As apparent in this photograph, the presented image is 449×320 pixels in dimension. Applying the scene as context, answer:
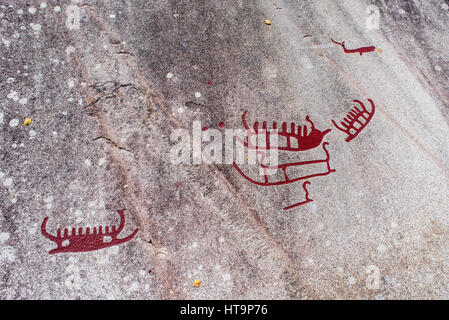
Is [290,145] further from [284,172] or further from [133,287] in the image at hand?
[133,287]

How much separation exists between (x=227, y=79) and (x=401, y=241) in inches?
98.2

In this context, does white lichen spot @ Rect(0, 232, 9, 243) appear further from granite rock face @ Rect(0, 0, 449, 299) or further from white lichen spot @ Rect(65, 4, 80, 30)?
white lichen spot @ Rect(65, 4, 80, 30)

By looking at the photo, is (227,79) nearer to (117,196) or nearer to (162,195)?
(162,195)

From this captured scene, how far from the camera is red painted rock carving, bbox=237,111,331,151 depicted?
3.32 m

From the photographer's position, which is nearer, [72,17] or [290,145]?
[290,145]

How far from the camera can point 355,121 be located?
357cm

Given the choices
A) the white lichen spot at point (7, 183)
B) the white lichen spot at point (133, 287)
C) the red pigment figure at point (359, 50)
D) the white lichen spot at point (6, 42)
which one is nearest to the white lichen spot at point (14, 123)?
the white lichen spot at point (7, 183)

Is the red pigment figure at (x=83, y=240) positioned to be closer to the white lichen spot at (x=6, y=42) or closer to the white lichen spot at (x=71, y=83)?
the white lichen spot at (x=71, y=83)

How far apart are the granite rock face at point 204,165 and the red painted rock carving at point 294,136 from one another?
0.32 ft

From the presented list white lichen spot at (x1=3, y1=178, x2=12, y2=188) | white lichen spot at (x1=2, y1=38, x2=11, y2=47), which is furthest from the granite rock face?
white lichen spot at (x1=2, y1=38, x2=11, y2=47)

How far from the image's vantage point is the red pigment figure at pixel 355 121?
11.5 ft

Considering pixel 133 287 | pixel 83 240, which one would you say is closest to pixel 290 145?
pixel 133 287

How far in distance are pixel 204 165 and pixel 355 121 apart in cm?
184
